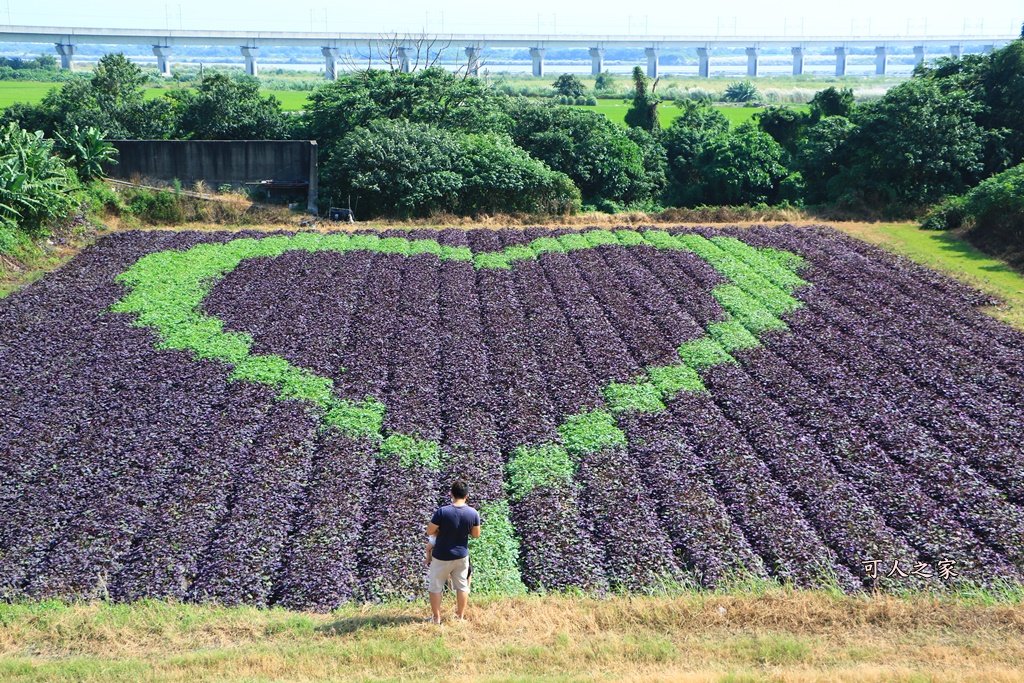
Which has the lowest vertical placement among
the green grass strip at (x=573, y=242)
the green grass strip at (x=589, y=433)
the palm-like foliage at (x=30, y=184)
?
the green grass strip at (x=589, y=433)

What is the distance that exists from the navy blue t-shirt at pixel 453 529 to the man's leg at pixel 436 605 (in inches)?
20.0

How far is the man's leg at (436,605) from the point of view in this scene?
9945 mm

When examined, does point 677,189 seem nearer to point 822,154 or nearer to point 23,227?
point 822,154

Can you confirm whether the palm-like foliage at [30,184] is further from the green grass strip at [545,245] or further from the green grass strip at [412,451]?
the green grass strip at [412,451]

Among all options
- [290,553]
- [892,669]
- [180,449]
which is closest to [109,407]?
[180,449]

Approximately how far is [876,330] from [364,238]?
15.7 meters

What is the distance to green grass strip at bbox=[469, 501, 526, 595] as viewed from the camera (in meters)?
10.9

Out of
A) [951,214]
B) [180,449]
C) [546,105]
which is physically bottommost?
[180,449]

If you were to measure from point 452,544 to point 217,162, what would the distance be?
27.9 meters

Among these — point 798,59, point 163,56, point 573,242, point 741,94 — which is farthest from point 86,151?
point 798,59

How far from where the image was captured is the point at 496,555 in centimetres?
1145

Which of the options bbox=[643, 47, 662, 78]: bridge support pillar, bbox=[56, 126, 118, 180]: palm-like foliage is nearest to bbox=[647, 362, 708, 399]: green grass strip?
→ bbox=[56, 126, 118, 180]: palm-like foliage

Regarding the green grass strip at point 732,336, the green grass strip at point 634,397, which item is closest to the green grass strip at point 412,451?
the green grass strip at point 634,397

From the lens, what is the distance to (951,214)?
30344 millimetres
